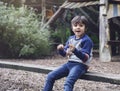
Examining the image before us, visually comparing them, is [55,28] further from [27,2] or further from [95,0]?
[95,0]

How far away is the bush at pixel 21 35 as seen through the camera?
1192cm

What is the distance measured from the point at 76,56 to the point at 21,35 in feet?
23.7

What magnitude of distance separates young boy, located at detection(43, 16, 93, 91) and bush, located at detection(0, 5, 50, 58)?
660 cm

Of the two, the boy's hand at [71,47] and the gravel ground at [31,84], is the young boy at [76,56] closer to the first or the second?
the boy's hand at [71,47]

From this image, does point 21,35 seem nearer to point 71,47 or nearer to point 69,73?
point 69,73

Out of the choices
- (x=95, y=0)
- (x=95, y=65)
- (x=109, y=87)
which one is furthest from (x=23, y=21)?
(x=109, y=87)

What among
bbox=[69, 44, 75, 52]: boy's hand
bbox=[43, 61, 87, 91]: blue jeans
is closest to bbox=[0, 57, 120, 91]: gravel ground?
bbox=[43, 61, 87, 91]: blue jeans

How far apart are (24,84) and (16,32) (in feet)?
17.0

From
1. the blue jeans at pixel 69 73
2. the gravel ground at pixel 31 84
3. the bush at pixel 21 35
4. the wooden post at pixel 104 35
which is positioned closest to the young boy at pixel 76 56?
the blue jeans at pixel 69 73

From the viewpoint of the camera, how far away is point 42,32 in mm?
12836

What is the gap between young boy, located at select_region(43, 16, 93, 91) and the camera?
4945 millimetres

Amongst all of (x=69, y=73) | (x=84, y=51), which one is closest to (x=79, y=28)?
(x=84, y=51)

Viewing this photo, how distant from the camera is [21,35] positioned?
39.7 feet

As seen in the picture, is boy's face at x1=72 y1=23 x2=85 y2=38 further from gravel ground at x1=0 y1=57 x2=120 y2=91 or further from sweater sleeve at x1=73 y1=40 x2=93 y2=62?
gravel ground at x1=0 y1=57 x2=120 y2=91
